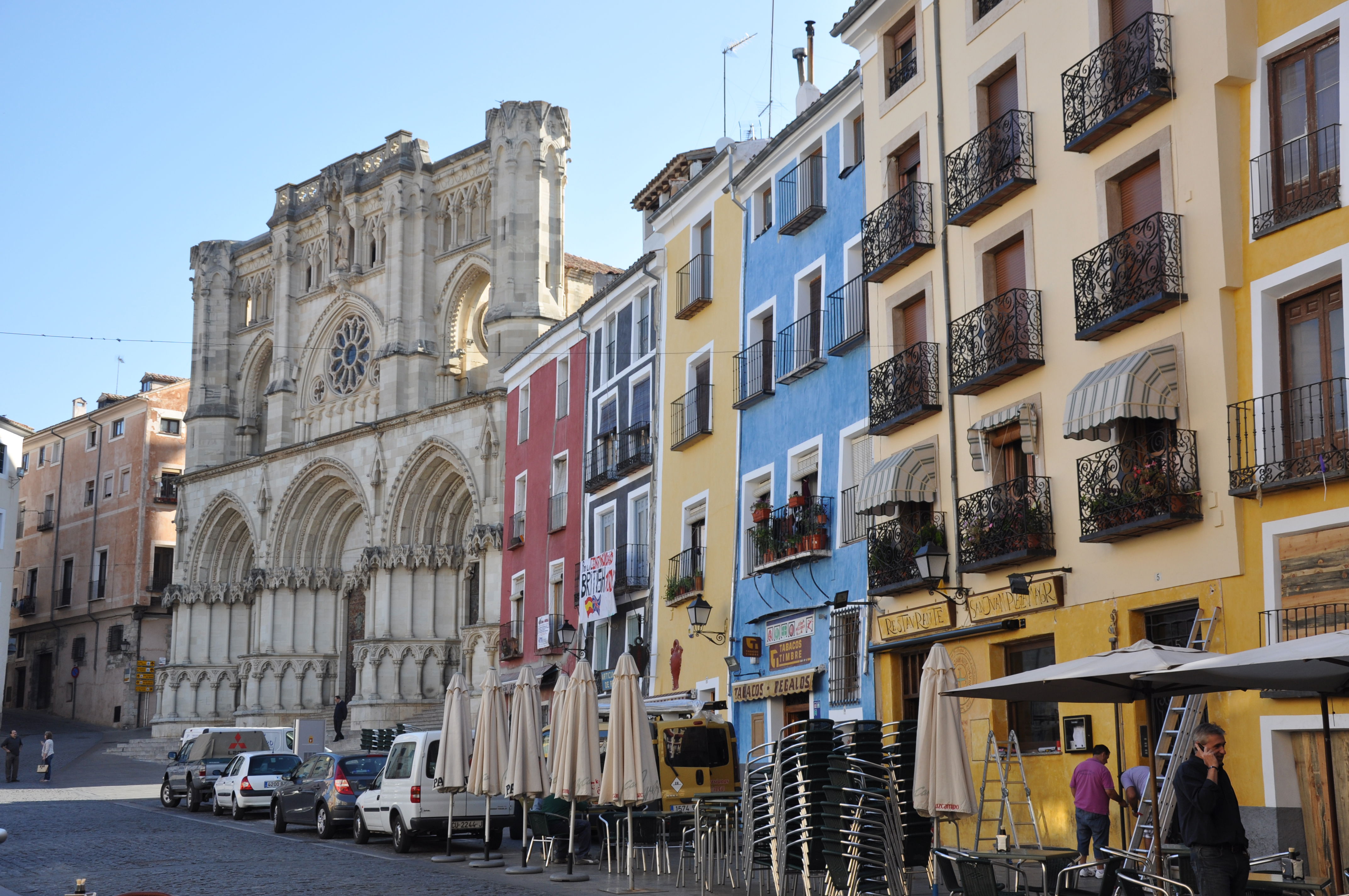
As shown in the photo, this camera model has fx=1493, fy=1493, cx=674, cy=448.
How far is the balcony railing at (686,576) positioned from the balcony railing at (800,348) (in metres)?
4.45

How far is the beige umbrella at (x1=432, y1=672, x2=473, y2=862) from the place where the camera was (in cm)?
2027

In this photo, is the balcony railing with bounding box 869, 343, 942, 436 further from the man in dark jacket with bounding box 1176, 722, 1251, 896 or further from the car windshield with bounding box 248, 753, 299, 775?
the car windshield with bounding box 248, 753, 299, 775

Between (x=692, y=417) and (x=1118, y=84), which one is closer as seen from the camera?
(x=1118, y=84)

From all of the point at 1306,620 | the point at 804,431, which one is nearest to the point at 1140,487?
the point at 1306,620

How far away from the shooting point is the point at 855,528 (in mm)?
22297

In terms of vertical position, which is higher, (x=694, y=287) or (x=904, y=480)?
(x=694, y=287)

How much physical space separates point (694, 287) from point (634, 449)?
168 inches

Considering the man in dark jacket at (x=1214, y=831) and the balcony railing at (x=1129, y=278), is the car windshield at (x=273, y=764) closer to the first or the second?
the balcony railing at (x=1129, y=278)

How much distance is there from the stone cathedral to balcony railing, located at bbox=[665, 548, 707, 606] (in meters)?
13.3

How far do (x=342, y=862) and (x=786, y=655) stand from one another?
8.03 m

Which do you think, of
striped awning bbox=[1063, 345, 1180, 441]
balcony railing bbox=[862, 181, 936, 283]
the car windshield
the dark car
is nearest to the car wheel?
the dark car

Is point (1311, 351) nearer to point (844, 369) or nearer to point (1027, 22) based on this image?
point (1027, 22)

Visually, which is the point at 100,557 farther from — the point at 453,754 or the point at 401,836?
the point at 453,754

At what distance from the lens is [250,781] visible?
29000 millimetres
